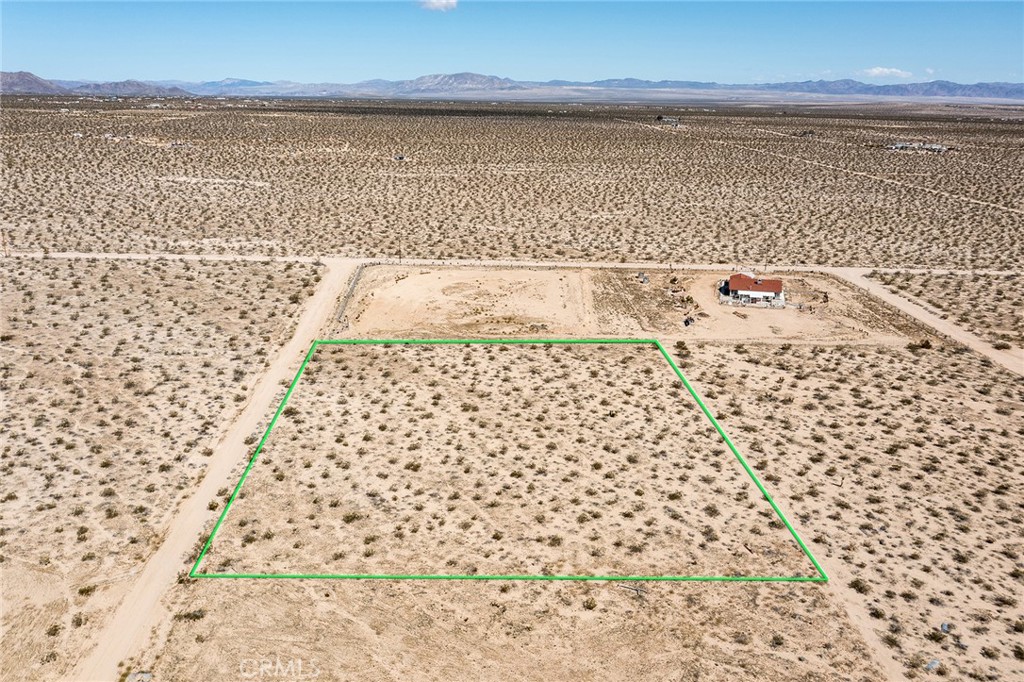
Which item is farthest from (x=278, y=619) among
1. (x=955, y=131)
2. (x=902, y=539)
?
(x=955, y=131)

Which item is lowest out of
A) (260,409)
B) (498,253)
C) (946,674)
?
(946,674)

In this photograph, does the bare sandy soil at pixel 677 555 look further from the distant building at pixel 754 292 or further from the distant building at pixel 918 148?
the distant building at pixel 918 148

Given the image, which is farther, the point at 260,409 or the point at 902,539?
the point at 260,409

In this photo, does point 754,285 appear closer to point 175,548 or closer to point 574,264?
point 574,264

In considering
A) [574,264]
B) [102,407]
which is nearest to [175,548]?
[102,407]

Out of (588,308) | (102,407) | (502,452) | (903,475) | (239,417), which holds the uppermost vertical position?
(588,308)

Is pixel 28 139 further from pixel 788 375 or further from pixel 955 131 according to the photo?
pixel 955 131
